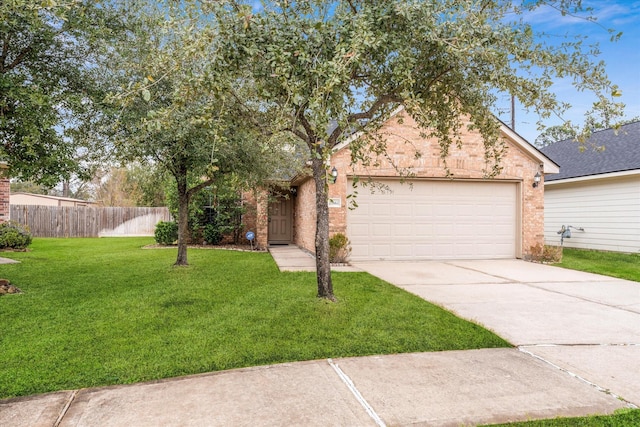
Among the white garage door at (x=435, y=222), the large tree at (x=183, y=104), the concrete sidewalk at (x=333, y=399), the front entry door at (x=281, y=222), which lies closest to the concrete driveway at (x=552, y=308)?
the concrete sidewalk at (x=333, y=399)

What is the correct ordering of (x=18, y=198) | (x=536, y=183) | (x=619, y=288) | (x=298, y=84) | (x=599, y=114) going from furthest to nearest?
(x=18, y=198) < (x=536, y=183) < (x=619, y=288) < (x=599, y=114) < (x=298, y=84)

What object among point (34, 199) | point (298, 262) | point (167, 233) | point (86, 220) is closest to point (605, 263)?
point (298, 262)

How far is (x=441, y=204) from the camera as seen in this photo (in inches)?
414

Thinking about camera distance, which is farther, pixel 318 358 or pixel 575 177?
pixel 575 177

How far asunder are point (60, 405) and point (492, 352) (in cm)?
363

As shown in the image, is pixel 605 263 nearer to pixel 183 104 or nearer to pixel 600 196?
pixel 600 196

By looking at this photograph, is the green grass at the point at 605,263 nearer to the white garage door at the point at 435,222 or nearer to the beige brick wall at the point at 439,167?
the beige brick wall at the point at 439,167

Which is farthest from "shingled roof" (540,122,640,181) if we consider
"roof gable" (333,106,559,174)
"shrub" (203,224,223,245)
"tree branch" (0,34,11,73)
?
"tree branch" (0,34,11,73)

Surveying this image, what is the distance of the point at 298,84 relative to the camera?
12.8ft

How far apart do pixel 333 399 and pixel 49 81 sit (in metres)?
6.43

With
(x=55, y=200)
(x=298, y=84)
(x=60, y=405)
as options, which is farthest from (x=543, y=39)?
(x=55, y=200)

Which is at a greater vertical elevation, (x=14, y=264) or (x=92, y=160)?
(x=92, y=160)

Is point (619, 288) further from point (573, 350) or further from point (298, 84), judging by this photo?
point (298, 84)

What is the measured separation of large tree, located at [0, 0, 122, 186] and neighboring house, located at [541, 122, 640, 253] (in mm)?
11569
